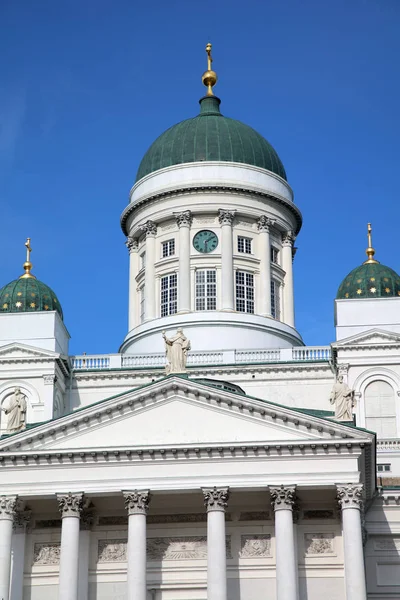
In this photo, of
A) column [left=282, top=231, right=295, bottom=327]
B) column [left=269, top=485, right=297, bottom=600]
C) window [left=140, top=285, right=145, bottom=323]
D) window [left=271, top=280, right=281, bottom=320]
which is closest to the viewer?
column [left=269, top=485, right=297, bottom=600]

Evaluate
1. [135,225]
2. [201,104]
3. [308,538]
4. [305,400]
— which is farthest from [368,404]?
[201,104]

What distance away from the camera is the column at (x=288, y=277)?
228 feet

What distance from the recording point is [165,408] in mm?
50469

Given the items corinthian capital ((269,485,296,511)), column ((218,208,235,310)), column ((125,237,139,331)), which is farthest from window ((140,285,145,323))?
corinthian capital ((269,485,296,511))

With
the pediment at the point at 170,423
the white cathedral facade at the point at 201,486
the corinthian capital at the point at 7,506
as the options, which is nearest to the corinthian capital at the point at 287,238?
the white cathedral facade at the point at 201,486

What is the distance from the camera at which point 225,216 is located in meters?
69.1

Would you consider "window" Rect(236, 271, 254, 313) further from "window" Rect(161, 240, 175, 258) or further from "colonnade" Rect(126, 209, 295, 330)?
"window" Rect(161, 240, 175, 258)

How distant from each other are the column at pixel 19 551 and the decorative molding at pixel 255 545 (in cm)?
831

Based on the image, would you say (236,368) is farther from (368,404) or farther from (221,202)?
(221,202)

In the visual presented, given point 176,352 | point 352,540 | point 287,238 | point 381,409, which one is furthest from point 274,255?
point 352,540

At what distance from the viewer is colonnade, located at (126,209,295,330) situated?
2675 inches

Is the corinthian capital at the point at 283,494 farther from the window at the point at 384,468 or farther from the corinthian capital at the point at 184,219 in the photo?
the corinthian capital at the point at 184,219

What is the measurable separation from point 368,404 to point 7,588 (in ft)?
64.7

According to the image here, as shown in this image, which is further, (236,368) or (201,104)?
(201,104)
